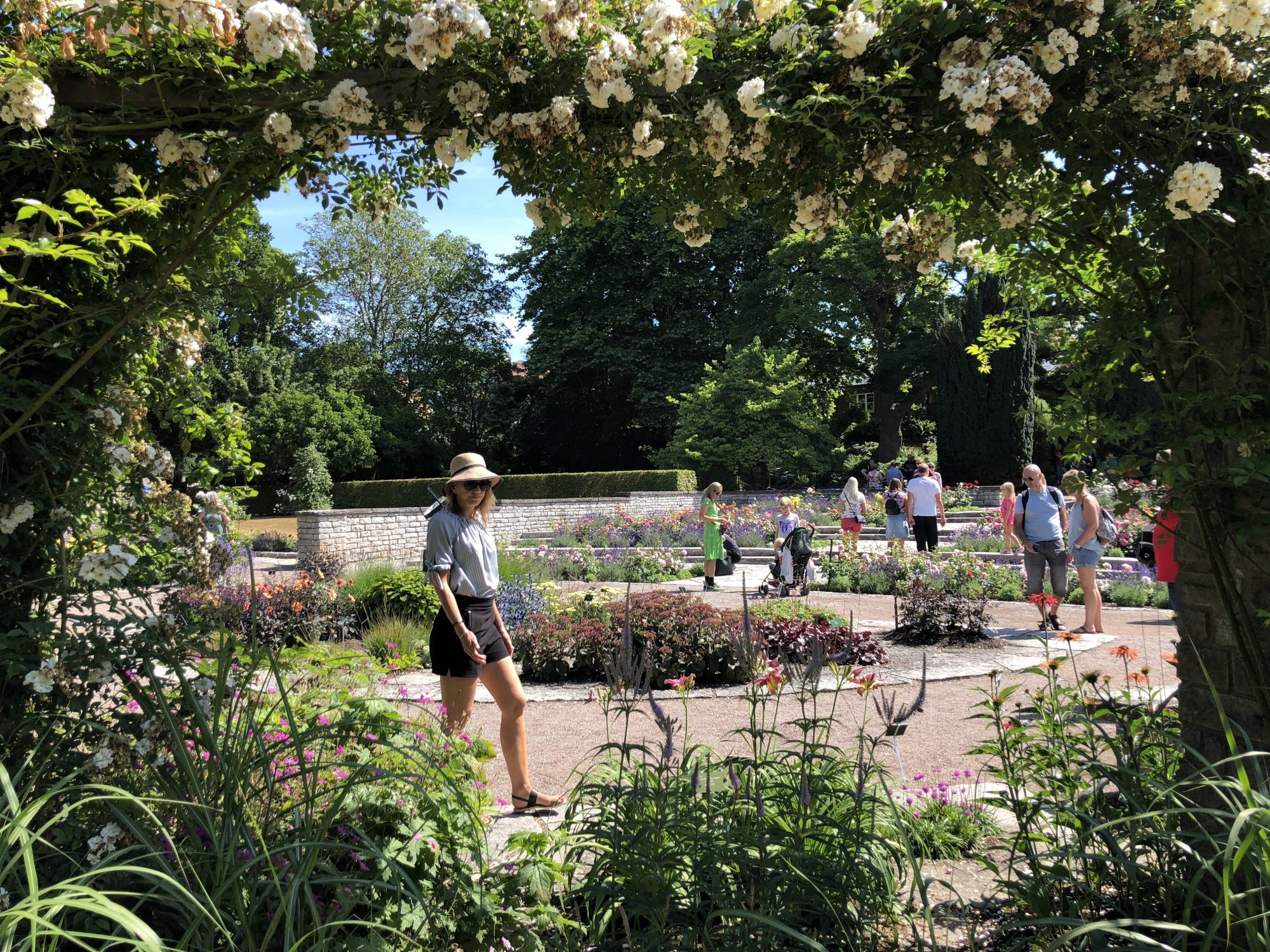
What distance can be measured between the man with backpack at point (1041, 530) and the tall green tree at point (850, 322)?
777 inches

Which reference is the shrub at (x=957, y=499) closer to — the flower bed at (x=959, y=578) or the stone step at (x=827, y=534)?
the stone step at (x=827, y=534)

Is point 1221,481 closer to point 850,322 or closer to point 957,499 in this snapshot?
point 957,499

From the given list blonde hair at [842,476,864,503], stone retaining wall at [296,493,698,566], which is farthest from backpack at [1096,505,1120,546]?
stone retaining wall at [296,493,698,566]

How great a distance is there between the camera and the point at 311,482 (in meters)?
27.5

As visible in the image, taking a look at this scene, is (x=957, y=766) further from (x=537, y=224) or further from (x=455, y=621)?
(x=537, y=224)

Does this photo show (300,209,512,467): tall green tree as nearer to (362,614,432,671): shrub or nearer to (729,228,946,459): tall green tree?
(729,228,946,459): tall green tree

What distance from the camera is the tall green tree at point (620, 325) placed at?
31.6 meters

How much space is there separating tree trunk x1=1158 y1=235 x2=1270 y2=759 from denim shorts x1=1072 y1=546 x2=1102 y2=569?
17.4 ft

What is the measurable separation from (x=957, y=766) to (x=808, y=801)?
273cm

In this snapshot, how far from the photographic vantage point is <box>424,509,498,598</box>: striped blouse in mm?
3672

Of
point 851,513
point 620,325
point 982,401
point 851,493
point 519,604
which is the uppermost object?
point 620,325

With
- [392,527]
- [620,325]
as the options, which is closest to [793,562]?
[392,527]

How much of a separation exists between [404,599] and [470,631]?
5.03m

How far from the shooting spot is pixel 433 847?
2.26 m
